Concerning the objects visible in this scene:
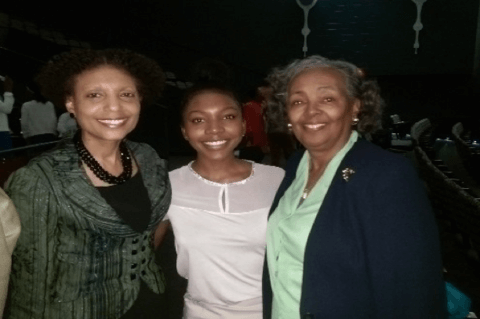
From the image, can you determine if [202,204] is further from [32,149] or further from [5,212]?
[32,149]

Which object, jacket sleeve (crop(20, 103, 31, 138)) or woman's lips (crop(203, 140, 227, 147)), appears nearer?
woman's lips (crop(203, 140, 227, 147))

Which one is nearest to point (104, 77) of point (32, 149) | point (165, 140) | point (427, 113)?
point (32, 149)

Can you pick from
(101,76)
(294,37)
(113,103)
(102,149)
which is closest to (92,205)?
(102,149)

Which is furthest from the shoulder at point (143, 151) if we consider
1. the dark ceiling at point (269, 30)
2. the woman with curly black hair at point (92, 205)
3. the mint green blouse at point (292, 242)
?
the dark ceiling at point (269, 30)

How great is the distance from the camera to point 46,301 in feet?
4.72

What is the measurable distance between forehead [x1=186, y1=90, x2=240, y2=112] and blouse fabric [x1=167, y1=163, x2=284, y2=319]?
1.12 feet

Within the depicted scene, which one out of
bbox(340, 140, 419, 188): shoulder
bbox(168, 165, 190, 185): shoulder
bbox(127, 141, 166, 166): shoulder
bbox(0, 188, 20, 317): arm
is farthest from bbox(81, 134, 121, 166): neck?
bbox(340, 140, 419, 188): shoulder

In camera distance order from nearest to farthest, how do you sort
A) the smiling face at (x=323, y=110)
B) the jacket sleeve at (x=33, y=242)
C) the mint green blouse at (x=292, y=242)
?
the jacket sleeve at (x=33, y=242)
the mint green blouse at (x=292, y=242)
the smiling face at (x=323, y=110)

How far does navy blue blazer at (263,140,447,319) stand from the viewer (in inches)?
50.6

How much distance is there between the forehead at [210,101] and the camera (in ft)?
6.15

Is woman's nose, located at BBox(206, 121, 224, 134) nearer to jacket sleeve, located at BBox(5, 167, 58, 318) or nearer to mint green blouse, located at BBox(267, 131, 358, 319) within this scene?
mint green blouse, located at BBox(267, 131, 358, 319)

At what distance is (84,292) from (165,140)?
7581 mm

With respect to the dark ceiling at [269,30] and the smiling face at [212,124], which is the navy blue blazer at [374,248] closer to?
the smiling face at [212,124]

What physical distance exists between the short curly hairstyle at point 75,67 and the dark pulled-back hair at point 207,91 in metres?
0.21
